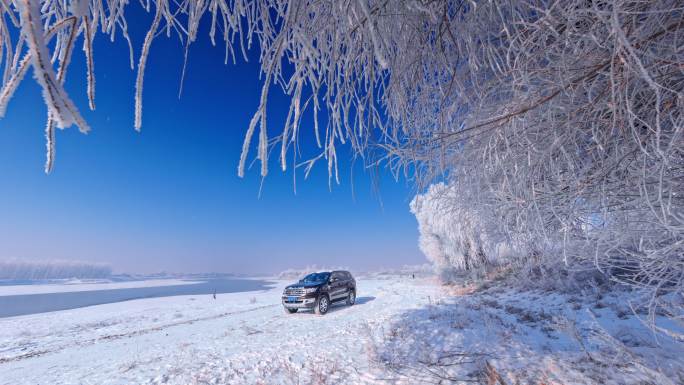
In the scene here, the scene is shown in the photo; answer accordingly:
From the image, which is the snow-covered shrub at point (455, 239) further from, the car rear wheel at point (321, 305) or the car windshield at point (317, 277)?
the car rear wheel at point (321, 305)

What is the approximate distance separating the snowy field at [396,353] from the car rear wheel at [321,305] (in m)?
2.53

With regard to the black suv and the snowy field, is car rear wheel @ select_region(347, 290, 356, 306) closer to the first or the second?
the black suv

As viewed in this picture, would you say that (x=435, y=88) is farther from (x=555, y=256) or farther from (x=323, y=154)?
(x=555, y=256)

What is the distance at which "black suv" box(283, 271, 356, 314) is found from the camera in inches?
507

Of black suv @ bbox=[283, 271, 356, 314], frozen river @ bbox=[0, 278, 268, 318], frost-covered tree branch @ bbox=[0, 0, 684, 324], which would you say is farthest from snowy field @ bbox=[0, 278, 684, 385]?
frozen river @ bbox=[0, 278, 268, 318]

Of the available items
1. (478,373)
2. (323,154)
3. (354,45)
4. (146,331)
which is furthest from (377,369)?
(146,331)

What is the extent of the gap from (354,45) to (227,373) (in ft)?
19.5

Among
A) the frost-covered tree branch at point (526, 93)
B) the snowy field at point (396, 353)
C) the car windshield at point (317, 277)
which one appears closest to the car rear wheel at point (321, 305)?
the car windshield at point (317, 277)

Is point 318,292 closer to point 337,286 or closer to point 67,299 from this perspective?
point 337,286

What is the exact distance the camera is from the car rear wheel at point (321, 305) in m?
12.9

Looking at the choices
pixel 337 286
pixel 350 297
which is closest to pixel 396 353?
pixel 337 286

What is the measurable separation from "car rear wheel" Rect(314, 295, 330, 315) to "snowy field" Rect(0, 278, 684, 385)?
8.29ft

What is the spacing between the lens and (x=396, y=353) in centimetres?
558

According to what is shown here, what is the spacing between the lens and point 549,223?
2.34 meters
